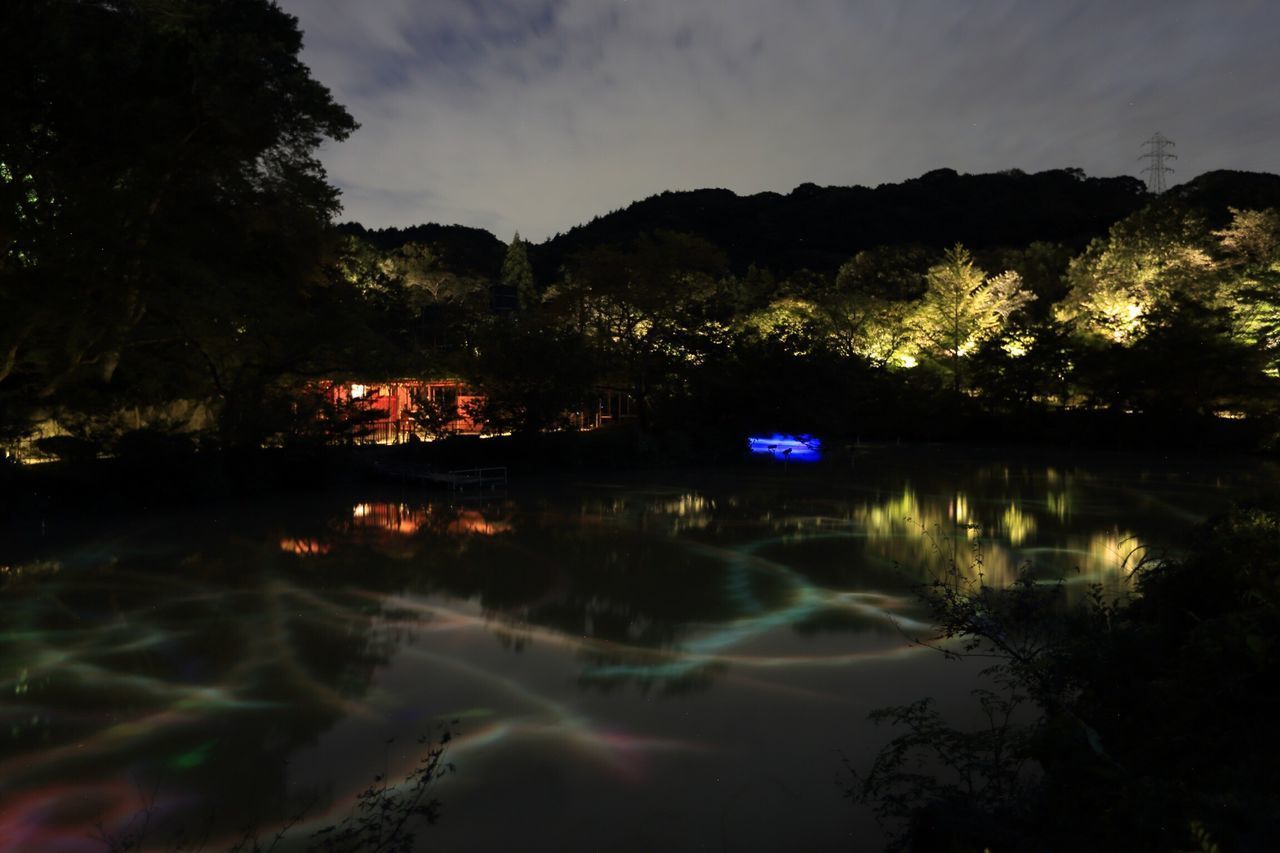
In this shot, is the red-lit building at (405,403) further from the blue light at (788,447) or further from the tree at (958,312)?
the tree at (958,312)

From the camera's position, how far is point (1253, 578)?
4.02 metres

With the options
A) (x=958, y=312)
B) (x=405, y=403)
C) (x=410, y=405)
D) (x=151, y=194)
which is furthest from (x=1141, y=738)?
(x=958, y=312)

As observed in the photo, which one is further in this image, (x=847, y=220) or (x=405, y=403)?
(x=847, y=220)

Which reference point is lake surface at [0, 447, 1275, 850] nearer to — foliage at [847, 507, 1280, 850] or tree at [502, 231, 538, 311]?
foliage at [847, 507, 1280, 850]

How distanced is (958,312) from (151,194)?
85.9ft

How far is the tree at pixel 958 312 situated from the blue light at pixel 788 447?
31.1ft

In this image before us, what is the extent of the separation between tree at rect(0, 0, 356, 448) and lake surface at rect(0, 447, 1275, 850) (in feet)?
10.3

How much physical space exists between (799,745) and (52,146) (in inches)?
540

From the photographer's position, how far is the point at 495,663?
612 centimetres

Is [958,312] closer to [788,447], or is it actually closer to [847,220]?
[788,447]

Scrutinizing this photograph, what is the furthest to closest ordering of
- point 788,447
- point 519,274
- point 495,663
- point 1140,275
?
point 519,274
point 1140,275
point 788,447
point 495,663

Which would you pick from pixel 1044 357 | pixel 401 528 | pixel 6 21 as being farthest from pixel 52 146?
pixel 1044 357

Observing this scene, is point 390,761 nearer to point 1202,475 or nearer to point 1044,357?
point 1202,475

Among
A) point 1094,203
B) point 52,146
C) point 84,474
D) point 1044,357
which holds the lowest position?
point 84,474
